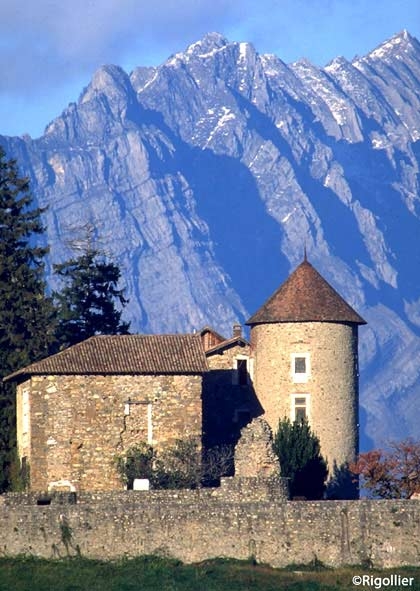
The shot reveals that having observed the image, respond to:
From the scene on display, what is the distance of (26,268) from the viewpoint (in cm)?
8088

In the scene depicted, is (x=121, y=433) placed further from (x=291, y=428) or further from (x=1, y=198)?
(x=1, y=198)

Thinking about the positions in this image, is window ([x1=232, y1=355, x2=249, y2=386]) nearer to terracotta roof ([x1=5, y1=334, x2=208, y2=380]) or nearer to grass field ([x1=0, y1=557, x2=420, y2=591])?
terracotta roof ([x1=5, y1=334, x2=208, y2=380])

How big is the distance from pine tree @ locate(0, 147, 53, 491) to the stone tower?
9302 millimetres

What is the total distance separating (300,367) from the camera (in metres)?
74.9

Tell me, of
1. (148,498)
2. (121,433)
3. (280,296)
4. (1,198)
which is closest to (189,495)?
(148,498)

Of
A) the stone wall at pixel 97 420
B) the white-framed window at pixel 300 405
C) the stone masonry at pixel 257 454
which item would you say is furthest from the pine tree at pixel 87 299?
the stone masonry at pixel 257 454

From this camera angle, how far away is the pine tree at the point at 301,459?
69562mm

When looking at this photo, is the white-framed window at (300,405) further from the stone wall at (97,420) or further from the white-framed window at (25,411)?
the white-framed window at (25,411)

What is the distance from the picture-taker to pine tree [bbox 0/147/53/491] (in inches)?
2931

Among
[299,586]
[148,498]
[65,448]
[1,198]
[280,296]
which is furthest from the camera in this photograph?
[1,198]

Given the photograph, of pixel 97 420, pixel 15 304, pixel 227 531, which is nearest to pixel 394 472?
pixel 227 531

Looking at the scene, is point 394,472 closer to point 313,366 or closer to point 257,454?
point 257,454

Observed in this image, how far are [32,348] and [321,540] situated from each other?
25939 millimetres

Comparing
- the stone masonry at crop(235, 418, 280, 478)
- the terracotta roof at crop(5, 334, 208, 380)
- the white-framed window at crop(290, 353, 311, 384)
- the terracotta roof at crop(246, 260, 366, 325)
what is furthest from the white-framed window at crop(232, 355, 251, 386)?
the stone masonry at crop(235, 418, 280, 478)
